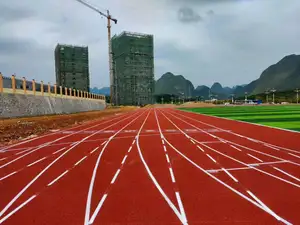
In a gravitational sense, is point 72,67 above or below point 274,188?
above

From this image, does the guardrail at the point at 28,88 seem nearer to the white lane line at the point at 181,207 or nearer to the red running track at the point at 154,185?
the red running track at the point at 154,185

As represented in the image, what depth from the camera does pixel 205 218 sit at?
5.09 meters

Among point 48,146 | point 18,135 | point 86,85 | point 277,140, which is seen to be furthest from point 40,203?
point 86,85

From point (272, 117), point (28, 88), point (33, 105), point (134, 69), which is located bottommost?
point (272, 117)

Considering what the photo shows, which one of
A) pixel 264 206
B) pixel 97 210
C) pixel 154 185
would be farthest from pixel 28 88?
pixel 264 206

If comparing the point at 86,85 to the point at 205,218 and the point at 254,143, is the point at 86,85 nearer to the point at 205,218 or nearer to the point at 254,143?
the point at 254,143

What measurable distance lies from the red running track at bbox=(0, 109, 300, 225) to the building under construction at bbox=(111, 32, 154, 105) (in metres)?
115

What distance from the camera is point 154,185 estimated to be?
7.18 meters

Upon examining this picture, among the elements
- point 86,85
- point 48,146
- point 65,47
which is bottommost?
point 48,146

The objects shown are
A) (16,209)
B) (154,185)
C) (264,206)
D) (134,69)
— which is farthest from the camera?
(134,69)

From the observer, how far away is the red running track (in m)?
5.29

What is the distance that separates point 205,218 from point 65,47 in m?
98.1

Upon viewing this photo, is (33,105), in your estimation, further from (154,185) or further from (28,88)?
(154,185)

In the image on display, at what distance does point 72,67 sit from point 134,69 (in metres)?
39.5
